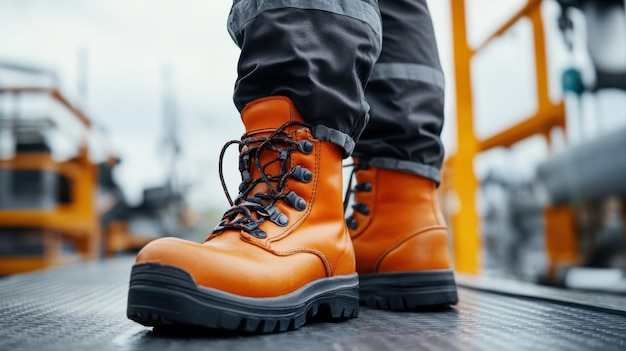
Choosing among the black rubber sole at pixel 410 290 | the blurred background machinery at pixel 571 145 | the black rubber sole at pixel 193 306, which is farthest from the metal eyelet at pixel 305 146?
the blurred background machinery at pixel 571 145

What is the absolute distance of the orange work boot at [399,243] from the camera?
3.07 ft

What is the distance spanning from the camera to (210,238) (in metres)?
0.71

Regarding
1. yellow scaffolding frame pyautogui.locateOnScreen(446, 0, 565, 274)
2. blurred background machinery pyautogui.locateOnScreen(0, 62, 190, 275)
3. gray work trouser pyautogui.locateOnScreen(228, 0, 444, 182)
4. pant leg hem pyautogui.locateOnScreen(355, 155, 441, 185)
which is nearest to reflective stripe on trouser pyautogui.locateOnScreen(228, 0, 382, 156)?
gray work trouser pyautogui.locateOnScreen(228, 0, 444, 182)

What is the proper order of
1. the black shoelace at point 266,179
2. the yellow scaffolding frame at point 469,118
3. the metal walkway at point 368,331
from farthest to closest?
the yellow scaffolding frame at point 469,118
the black shoelace at point 266,179
the metal walkway at point 368,331

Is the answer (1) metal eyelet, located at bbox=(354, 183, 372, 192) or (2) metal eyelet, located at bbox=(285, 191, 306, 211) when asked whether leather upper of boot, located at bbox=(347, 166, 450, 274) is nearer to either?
(1) metal eyelet, located at bbox=(354, 183, 372, 192)

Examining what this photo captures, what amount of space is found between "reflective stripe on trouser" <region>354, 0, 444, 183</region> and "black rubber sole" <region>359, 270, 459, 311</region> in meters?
0.18

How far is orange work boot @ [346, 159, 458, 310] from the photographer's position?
0.94 meters

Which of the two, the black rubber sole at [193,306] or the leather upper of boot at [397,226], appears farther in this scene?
the leather upper of boot at [397,226]

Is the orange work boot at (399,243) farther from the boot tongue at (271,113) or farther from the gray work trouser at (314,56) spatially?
the boot tongue at (271,113)

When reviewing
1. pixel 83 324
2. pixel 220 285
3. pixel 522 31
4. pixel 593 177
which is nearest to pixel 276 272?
pixel 220 285

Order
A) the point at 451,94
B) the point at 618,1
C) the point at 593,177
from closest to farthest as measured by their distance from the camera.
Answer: the point at 593,177 < the point at 618,1 < the point at 451,94

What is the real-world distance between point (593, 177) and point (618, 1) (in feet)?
2.35

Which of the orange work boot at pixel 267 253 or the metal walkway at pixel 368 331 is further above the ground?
the orange work boot at pixel 267 253

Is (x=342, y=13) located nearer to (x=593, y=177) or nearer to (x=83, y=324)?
(x=83, y=324)
